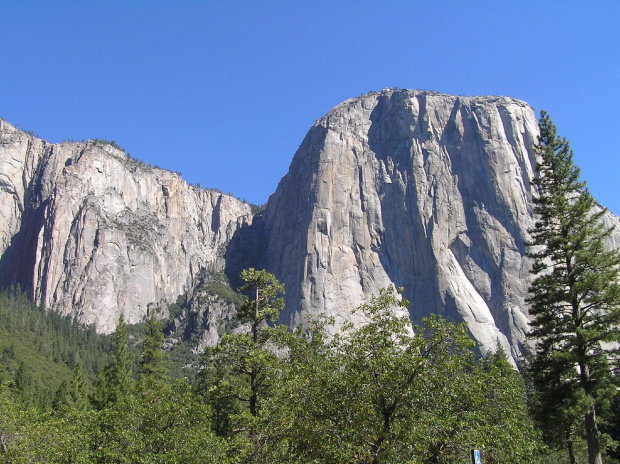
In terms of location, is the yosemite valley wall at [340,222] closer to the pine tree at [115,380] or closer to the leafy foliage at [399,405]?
the pine tree at [115,380]

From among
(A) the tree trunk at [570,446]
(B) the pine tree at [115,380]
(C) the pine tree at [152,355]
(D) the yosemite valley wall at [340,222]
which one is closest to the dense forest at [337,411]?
(A) the tree trunk at [570,446]

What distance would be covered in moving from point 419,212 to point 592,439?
95325 millimetres

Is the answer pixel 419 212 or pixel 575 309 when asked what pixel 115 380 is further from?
pixel 419 212

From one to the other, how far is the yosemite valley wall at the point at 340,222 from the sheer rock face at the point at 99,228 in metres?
0.43

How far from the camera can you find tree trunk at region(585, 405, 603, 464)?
18688mm

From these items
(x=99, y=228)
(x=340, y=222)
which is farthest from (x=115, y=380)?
(x=99, y=228)

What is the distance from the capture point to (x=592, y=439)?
18797 millimetres

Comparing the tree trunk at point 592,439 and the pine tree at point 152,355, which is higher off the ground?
the pine tree at point 152,355

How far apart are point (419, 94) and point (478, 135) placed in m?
19.3

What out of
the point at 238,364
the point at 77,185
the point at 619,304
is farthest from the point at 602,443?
the point at 77,185

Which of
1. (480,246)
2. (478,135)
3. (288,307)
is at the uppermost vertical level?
(478,135)

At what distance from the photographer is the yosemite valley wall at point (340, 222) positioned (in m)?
105

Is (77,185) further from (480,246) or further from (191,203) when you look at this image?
(480,246)

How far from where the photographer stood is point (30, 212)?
482 ft
